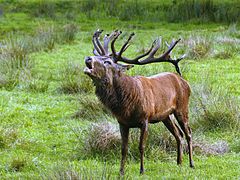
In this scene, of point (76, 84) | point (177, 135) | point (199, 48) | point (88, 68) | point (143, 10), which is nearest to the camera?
point (88, 68)

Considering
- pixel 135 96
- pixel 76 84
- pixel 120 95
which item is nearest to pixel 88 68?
pixel 120 95

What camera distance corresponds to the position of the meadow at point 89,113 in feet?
25.6

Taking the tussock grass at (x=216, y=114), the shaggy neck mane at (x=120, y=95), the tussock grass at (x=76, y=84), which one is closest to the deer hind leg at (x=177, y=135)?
the shaggy neck mane at (x=120, y=95)

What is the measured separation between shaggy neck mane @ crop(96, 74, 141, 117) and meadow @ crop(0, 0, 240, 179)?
667mm

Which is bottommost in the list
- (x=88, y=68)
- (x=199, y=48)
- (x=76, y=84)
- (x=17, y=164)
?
(x=199, y=48)

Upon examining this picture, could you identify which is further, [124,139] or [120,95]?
[124,139]

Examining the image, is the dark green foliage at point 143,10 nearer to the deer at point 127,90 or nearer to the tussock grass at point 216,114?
the tussock grass at point 216,114

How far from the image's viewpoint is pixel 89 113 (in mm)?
10984

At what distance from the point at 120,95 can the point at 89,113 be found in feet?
13.9

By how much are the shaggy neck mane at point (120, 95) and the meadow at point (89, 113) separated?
667mm

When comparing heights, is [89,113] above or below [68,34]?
above

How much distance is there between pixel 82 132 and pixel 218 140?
2139mm

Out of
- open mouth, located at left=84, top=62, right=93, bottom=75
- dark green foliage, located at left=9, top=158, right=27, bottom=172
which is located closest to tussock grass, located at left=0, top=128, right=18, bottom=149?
dark green foliage, located at left=9, top=158, right=27, bottom=172

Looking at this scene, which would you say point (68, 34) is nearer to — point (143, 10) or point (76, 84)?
point (143, 10)
